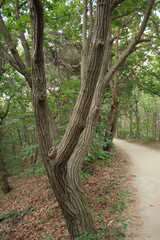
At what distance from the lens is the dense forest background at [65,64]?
13.7 ft

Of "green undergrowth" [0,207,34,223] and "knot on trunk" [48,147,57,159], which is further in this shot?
"green undergrowth" [0,207,34,223]

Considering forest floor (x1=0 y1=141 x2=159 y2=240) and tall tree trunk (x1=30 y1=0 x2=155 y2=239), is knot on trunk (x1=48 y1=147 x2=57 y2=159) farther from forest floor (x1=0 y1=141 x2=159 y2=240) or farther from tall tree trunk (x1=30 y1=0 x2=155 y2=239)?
forest floor (x1=0 y1=141 x2=159 y2=240)

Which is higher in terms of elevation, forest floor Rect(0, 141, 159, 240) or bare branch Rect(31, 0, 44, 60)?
bare branch Rect(31, 0, 44, 60)

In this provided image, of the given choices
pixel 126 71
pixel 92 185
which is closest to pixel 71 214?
pixel 92 185

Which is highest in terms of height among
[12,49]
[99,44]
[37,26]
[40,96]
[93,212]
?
[12,49]

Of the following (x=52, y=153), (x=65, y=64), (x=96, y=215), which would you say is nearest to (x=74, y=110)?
(x=52, y=153)

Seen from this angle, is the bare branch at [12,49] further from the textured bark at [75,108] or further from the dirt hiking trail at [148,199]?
the dirt hiking trail at [148,199]

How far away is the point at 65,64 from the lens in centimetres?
600

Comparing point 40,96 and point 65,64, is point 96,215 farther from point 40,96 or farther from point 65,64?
point 65,64

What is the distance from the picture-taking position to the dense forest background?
164 inches

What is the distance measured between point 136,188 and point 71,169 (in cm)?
394

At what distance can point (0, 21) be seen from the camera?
3107 mm

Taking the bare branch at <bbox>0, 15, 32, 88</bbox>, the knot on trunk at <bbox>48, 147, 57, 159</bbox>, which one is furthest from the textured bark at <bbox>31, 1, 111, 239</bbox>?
the bare branch at <bbox>0, 15, 32, 88</bbox>

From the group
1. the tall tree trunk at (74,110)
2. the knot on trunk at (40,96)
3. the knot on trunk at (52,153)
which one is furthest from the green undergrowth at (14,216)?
the knot on trunk at (40,96)
